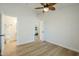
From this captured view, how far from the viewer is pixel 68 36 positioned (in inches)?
75.5

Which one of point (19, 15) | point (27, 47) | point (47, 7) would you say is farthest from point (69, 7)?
point (27, 47)

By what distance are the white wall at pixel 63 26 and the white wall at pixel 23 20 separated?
0.26 m

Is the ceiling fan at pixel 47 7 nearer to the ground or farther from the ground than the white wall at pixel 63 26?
farther from the ground

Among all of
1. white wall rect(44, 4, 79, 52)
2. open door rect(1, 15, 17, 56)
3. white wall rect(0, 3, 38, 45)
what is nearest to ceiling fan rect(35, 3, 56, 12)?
white wall rect(44, 4, 79, 52)

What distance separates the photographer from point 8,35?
186 cm

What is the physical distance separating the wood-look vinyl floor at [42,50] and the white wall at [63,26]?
0.27ft

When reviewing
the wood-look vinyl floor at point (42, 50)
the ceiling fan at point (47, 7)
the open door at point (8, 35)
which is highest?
the ceiling fan at point (47, 7)

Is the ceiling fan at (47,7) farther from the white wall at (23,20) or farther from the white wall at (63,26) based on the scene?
the white wall at (23,20)

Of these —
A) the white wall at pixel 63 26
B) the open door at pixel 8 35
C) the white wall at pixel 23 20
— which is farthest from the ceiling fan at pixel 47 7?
the open door at pixel 8 35

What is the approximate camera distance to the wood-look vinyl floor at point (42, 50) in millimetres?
1797

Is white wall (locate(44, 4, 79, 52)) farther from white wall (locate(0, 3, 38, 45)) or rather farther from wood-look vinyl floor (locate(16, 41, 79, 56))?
white wall (locate(0, 3, 38, 45))

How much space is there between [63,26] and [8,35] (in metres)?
0.99

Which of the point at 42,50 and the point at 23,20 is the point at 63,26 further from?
the point at 23,20

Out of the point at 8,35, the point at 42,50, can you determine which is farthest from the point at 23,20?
the point at 42,50
